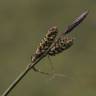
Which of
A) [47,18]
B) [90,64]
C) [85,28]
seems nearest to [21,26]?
[47,18]

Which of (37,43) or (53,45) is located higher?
(53,45)

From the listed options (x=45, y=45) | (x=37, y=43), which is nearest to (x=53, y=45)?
(x=45, y=45)

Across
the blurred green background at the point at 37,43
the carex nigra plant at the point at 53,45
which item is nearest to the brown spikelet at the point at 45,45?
the carex nigra plant at the point at 53,45

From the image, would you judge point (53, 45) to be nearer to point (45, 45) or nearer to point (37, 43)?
point (45, 45)

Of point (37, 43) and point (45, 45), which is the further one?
point (37, 43)

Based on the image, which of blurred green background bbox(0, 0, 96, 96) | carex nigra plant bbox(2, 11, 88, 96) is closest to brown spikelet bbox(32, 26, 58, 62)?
carex nigra plant bbox(2, 11, 88, 96)

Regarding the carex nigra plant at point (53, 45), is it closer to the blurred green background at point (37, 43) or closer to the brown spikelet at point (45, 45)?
the brown spikelet at point (45, 45)

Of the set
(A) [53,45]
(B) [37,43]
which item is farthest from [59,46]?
(B) [37,43]

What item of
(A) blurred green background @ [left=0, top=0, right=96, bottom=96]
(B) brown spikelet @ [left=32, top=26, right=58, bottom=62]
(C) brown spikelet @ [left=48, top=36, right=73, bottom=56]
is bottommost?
(A) blurred green background @ [left=0, top=0, right=96, bottom=96]

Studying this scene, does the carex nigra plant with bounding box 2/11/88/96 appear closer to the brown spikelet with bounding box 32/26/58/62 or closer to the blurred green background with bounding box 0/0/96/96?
the brown spikelet with bounding box 32/26/58/62
